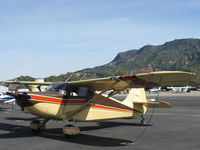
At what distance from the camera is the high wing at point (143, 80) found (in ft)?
29.8

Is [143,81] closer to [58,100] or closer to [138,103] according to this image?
[58,100]

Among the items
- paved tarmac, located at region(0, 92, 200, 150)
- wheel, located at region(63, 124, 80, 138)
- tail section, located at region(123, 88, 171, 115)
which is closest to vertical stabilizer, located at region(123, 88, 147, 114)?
tail section, located at region(123, 88, 171, 115)

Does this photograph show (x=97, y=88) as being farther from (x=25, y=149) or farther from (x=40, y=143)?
(x=25, y=149)

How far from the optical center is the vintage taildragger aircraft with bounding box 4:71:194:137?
9766 mm

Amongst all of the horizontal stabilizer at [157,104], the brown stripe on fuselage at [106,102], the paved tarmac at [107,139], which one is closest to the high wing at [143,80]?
the brown stripe on fuselage at [106,102]

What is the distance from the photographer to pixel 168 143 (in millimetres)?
9453

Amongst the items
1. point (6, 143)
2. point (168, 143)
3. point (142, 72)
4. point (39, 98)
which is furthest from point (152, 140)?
point (6, 143)

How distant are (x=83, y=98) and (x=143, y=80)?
251 cm

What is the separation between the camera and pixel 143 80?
9969 millimetres

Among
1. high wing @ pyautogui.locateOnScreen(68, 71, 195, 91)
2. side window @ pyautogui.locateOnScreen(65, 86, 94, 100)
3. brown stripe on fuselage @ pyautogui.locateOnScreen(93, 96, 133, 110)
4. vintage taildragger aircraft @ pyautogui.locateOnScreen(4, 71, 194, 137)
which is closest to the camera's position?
high wing @ pyautogui.locateOnScreen(68, 71, 195, 91)

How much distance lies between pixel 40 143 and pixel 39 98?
155 centimetres

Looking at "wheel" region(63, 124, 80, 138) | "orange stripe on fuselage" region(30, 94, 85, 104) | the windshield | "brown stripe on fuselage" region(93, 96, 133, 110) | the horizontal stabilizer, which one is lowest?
"wheel" region(63, 124, 80, 138)

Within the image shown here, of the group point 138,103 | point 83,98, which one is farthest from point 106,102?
point 138,103

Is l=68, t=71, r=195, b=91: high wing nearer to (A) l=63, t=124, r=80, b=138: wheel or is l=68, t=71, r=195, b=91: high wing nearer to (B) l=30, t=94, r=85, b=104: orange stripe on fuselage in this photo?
(B) l=30, t=94, r=85, b=104: orange stripe on fuselage
